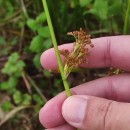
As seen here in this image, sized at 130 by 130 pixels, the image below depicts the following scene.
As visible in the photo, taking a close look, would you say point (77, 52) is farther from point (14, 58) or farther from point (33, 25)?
point (14, 58)

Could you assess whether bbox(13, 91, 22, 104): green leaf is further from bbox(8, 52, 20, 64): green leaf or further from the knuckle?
the knuckle

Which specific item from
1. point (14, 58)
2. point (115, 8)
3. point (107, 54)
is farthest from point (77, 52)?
point (14, 58)

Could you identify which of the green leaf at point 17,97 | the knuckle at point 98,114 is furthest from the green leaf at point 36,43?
the knuckle at point 98,114

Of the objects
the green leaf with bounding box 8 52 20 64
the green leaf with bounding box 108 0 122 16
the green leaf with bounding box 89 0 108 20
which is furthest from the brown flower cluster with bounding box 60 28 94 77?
the green leaf with bounding box 8 52 20 64

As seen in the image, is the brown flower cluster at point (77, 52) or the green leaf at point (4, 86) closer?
the brown flower cluster at point (77, 52)

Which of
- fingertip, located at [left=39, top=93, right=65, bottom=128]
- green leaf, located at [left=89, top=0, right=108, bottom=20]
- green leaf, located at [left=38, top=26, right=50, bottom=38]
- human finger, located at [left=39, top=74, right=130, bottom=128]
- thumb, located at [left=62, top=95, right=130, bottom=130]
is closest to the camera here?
thumb, located at [left=62, top=95, right=130, bottom=130]

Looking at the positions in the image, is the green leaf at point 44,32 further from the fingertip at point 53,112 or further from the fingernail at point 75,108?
the fingernail at point 75,108

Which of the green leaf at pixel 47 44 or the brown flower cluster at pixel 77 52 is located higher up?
the brown flower cluster at pixel 77 52

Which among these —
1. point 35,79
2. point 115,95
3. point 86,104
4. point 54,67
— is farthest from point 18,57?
point 86,104
